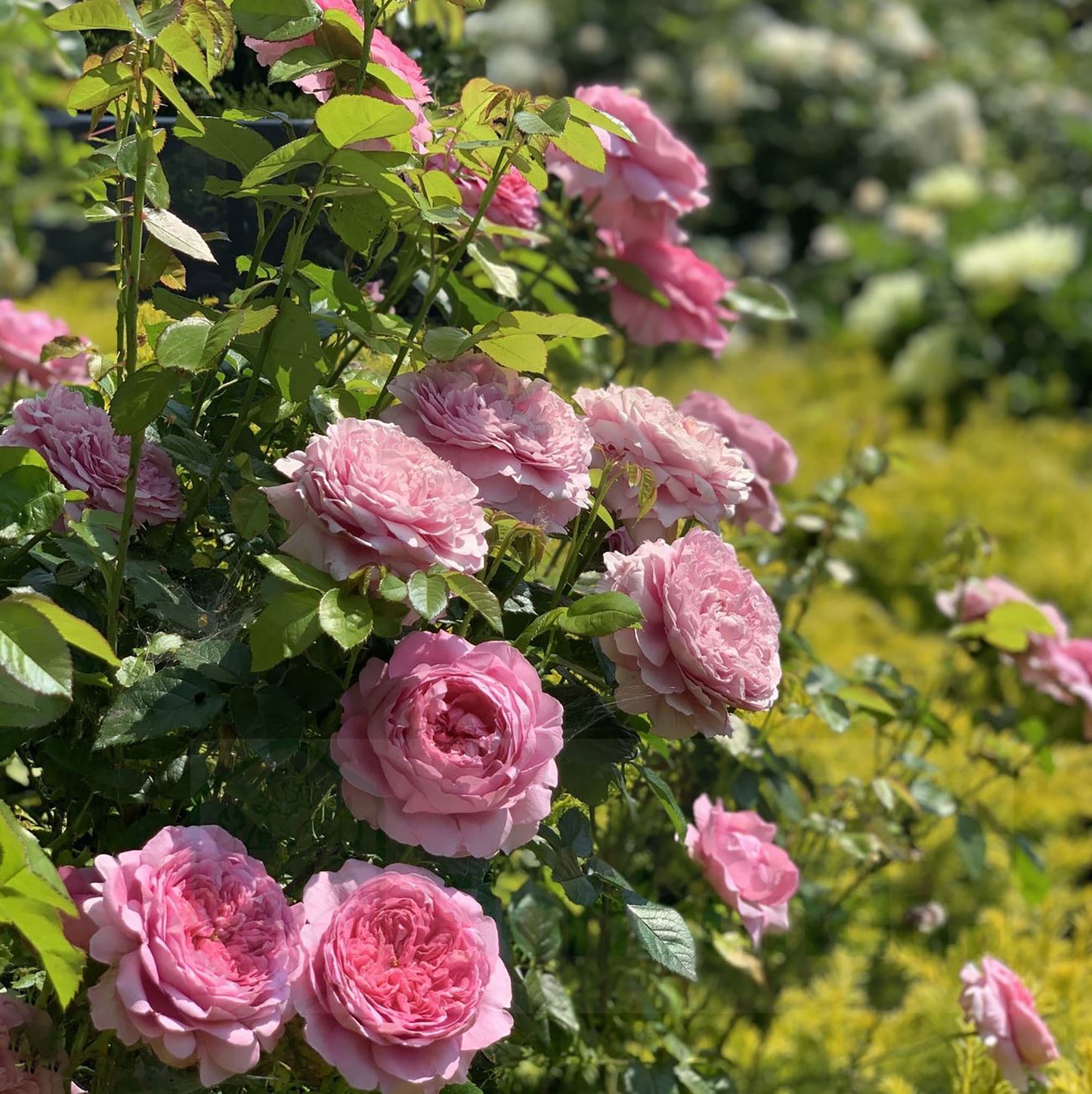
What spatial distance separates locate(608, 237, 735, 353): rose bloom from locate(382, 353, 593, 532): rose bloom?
57cm

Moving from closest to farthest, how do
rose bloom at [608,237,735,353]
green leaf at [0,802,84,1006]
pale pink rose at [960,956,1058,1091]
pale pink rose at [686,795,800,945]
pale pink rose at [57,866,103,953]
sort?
green leaf at [0,802,84,1006] < pale pink rose at [57,866,103,953] < pale pink rose at [686,795,800,945] < pale pink rose at [960,956,1058,1091] < rose bloom at [608,237,735,353]

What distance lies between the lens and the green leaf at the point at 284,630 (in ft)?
2.76

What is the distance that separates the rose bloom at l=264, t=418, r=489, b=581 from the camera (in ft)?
2.77

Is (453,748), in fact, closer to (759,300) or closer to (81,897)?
(81,897)

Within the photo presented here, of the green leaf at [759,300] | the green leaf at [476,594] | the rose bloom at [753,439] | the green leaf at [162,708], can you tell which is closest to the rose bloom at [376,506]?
the green leaf at [476,594]

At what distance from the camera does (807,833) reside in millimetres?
1901

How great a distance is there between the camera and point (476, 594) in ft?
2.87

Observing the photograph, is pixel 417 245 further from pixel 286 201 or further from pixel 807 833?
pixel 807 833

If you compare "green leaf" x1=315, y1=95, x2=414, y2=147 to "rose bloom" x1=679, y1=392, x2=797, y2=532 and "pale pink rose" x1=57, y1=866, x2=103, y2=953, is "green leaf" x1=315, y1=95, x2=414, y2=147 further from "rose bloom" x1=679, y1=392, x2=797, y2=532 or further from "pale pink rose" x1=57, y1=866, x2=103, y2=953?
"rose bloom" x1=679, y1=392, x2=797, y2=532

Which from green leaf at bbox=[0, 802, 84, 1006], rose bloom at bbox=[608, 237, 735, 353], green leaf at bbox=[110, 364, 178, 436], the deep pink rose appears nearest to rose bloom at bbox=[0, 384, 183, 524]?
green leaf at bbox=[110, 364, 178, 436]

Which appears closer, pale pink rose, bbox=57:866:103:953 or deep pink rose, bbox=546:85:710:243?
pale pink rose, bbox=57:866:103:953

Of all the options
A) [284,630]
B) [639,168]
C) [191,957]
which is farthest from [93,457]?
[639,168]

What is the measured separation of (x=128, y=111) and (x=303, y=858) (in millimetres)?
546

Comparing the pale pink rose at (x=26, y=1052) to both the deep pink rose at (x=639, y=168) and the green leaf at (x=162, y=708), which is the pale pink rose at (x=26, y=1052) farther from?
the deep pink rose at (x=639, y=168)
